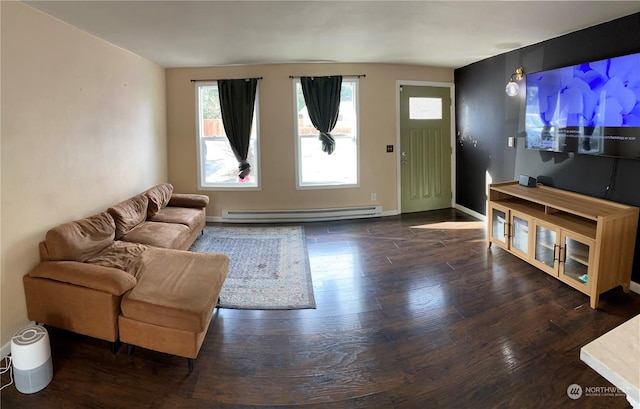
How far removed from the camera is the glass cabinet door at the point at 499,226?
13.0ft

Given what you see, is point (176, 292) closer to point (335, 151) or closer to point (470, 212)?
point (335, 151)

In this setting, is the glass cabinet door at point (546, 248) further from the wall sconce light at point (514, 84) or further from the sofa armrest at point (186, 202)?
the sofa armrest at point (186, 202)

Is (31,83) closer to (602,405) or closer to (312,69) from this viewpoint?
(312,69)

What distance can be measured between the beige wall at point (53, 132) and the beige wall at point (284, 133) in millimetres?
1099

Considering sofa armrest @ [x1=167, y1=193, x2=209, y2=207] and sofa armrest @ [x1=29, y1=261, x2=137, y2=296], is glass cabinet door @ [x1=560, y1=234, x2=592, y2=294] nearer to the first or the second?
sofa armrest @ [x1=29, y1=261, x2=137, y2=296]

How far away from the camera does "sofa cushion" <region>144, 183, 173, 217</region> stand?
4234 millimetres

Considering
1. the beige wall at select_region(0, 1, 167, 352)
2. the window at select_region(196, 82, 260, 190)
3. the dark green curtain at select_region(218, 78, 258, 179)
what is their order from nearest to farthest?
the beige wall at select_region(0, 1, 167, 352) < the dark green curtain at select_region(218, 78, 258, 179) < the window at select_region(196, 82, 260, 190)

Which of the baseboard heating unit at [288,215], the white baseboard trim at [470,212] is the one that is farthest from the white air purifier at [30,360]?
the white baseboard trim at [470,212]

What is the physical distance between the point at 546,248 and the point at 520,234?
1.15ft

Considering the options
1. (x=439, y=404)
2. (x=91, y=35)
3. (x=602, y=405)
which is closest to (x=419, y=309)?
(x=439, y=404)

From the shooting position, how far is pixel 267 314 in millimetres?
2895

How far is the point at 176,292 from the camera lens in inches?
92.3

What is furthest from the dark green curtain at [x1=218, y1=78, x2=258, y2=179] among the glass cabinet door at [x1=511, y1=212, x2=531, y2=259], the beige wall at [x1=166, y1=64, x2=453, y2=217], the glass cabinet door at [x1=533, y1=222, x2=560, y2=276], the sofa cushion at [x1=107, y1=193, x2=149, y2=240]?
the glass cabinet door at [x1=533, y1=222, x2=560, y2=276]

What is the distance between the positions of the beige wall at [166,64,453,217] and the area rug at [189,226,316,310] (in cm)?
59
